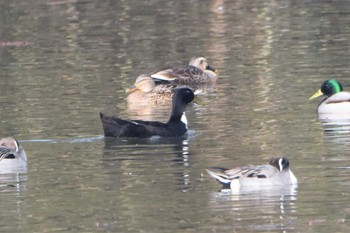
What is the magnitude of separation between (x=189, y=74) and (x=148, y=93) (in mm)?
2555

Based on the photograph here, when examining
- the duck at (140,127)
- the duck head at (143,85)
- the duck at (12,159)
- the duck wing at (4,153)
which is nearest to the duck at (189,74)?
the duck head at (143,85)

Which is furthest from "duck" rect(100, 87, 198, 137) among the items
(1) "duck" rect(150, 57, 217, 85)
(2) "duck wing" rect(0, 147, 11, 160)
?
(1) "duck" rect(150, 57, 217, 85)

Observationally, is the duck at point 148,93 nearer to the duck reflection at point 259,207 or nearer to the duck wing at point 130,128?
the duck wing at point 130,128

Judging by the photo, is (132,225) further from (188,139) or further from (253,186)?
(188,139)

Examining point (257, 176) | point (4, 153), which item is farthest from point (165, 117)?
point (257, 176)

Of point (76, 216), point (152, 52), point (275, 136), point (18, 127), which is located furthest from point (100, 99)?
point (76, 216)

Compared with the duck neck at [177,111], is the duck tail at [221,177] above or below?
above

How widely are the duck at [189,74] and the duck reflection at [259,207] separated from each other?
10.9m

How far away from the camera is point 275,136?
1712 cm

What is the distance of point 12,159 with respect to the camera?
607 inches

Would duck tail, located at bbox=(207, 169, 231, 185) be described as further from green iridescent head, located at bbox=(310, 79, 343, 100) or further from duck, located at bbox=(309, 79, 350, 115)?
green iridescent head, located at bbox=(310, 79, 343, 100)

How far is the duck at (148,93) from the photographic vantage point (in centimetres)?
2188

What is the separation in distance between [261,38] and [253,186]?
16.2m

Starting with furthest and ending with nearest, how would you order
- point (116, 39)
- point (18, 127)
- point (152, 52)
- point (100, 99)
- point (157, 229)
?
point (116, 39), point (152, 52), point (100, 99), point (18, 127), point (157, 229)
